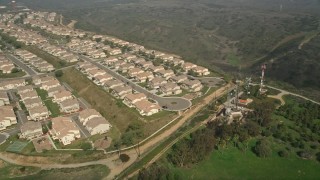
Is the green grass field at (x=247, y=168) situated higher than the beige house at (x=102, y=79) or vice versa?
the beige house at (x=102, y=79)

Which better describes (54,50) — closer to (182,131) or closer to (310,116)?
(182,131)

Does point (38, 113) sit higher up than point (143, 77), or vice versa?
point (143, 77)

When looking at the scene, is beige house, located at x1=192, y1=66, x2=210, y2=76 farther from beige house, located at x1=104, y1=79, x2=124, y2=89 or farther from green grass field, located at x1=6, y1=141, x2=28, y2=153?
green grass field, located at x1=6, y1=141, x2=28, y2=153

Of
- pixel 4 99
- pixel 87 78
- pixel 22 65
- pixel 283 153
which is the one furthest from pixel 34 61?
pixel 283 153

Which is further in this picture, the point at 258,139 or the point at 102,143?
the point at 258,139

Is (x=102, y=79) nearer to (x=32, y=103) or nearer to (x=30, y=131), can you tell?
(x=32, y=103)

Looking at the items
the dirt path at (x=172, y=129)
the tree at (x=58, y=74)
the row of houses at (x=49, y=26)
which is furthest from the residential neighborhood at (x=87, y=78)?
the row of houses at (x=49, y=26)

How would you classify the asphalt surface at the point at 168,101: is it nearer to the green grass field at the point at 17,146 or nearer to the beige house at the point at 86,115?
the beige house at the point at 86,115
